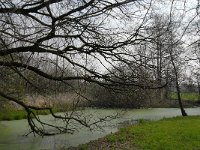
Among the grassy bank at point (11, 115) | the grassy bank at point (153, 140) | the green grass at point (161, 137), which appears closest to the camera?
the green grass at point (161, 137)

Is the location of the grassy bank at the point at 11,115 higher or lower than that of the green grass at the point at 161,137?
higher

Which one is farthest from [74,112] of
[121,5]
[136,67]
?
[121,5]

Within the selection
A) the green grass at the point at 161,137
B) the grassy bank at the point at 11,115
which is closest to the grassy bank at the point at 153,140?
Answer: the green grass at the point at 161,137

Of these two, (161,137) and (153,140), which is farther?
(161,137)

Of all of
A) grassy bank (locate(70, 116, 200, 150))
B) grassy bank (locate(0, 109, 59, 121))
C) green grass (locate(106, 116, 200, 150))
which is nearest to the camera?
green grass (locate(106, 116, 200, 150))

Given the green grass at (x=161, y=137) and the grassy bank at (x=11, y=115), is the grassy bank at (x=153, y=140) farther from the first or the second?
the grassy bank at (x=11, y=115)

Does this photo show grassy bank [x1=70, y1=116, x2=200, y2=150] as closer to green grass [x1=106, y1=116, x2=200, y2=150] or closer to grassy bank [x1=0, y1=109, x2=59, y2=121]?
green grass [x1=106, y1=116, x2=200, y2=150]

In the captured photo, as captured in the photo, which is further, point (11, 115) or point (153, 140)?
point (11, 115)

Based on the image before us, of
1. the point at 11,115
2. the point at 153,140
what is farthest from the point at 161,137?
the point at 11,115

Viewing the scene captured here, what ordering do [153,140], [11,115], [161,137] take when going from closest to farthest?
1. [153,140]
2. [161,137]
3. [11,115]

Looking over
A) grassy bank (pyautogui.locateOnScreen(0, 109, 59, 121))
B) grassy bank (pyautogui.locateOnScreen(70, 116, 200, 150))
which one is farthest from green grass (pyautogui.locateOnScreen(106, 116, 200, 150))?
grassy bank (pyautogui.locateOnScreen(0, 109, 59, 121))

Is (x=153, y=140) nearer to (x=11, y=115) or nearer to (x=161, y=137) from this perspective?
(x=161, y=137)

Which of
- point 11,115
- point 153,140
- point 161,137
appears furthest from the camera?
point 11,115

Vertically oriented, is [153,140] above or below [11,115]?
below
